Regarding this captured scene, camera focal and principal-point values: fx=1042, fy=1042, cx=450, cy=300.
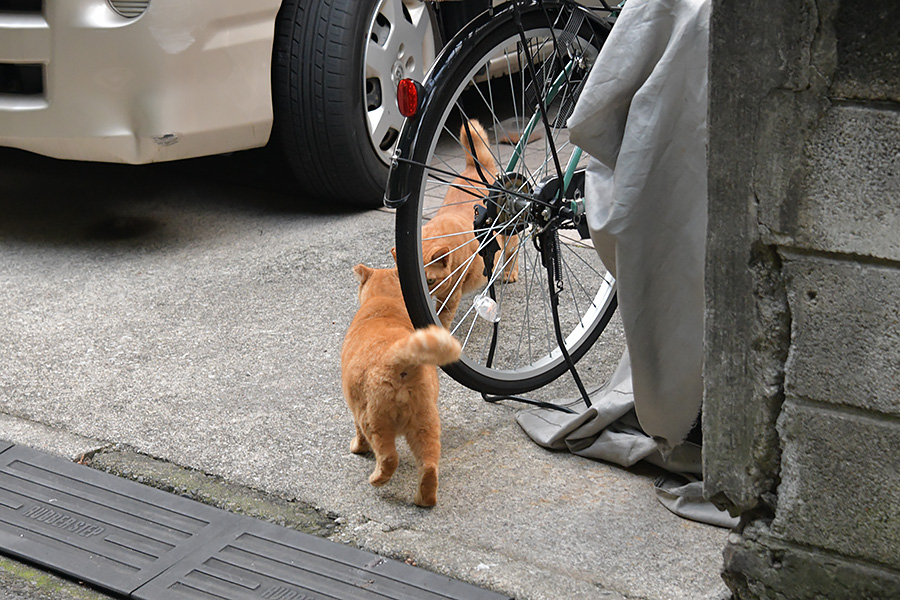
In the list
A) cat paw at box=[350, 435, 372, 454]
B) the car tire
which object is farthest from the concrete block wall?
the car tire

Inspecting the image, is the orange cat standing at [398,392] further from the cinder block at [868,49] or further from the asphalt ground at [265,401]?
the cinder block at [868,49]

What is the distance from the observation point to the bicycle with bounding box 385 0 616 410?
8.83 ft

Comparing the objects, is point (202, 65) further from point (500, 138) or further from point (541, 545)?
point (541, 545)

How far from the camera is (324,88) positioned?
4273 mm

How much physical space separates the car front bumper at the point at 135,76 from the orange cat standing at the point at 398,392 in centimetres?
174

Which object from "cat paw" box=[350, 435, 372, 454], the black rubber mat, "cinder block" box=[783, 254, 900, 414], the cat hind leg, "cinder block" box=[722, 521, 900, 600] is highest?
"cinder block" box=[783, 254, 900, 414]

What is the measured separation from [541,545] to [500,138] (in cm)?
142

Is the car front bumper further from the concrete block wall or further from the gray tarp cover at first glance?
the concrete block wall

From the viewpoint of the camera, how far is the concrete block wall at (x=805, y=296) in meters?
1.73

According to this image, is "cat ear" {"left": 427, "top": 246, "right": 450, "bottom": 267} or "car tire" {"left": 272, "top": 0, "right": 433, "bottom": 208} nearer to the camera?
"cat ear" {"left": 427, "top": 246, "right": 450, "bottom": 267}

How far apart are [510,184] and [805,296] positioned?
1.24 m

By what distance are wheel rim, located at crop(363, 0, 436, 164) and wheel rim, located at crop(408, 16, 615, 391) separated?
64 cm

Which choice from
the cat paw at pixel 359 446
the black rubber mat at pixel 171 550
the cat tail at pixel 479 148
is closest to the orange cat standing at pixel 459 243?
the cat tail at pixel 479 148

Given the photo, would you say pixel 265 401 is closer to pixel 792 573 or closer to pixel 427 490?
pixel 427 490
